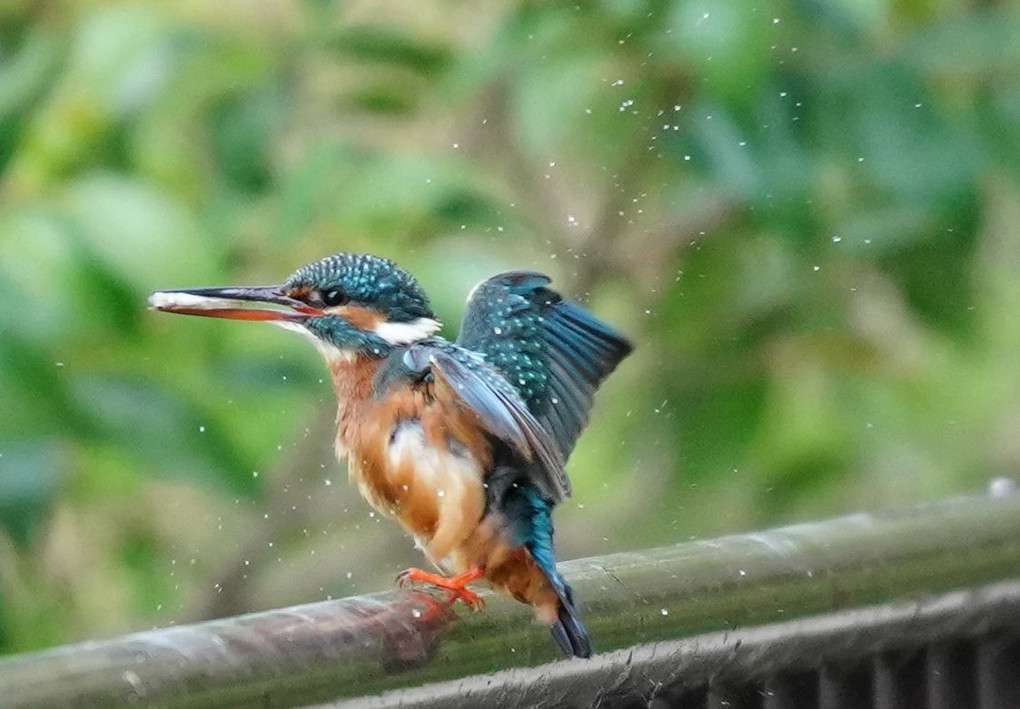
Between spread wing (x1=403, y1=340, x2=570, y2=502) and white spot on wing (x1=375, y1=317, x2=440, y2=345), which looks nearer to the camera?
spread wing (x1=403, y1=340, x2=570, y2=502)

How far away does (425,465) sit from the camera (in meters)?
1.53

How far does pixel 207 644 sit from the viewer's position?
98 cm

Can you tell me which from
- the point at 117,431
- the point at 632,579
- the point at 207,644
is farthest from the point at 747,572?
the point at 117,431

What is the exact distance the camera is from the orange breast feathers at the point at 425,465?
151 cm

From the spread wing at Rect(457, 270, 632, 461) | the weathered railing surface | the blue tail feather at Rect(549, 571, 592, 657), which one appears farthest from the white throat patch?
the blue tail feather at Rect(549, 571, 592, 657)

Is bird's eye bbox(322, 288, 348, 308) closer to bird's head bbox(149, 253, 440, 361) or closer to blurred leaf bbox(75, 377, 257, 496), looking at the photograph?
bird's head bbox(149, 253, 440, 361)

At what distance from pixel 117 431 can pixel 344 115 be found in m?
0.82

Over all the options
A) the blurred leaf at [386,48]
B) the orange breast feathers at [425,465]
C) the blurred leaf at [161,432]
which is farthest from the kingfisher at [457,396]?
the blurred leaf at [386,48]

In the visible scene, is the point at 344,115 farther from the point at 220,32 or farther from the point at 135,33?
the point at 135,33

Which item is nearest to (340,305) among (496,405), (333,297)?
(333,297)

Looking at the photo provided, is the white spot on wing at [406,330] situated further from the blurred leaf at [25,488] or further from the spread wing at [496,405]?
the blurred leaf at [25,488]

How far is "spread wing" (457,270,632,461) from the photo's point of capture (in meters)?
1.67

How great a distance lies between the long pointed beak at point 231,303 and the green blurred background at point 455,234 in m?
0.13

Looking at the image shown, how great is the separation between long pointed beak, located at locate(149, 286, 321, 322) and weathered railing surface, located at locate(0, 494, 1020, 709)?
494mm
